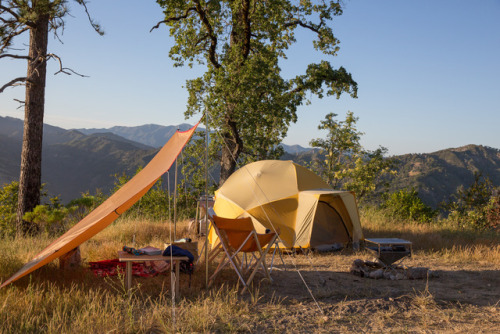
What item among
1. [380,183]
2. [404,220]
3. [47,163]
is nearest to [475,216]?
[404,220]

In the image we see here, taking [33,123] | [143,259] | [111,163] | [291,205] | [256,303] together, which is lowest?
[256,303]

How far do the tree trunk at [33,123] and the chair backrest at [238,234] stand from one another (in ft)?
16.4

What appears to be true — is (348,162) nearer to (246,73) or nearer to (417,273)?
(246,73)

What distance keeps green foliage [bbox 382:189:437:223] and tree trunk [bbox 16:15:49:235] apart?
8.32 meters

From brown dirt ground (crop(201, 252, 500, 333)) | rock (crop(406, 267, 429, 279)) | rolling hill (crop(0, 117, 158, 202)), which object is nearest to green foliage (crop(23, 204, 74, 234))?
brown dirt ground (crop(201, 252, 500, 333))

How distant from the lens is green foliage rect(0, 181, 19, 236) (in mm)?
9086

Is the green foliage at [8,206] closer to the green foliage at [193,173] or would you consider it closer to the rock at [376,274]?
the green foliage at [193,173]

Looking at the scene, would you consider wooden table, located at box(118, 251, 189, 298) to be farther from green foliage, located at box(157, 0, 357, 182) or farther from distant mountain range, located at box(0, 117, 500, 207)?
distant mountain range, located at box(0, 117, 500, 207)

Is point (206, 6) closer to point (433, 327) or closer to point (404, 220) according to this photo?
point (404, 220)

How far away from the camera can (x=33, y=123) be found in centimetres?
824

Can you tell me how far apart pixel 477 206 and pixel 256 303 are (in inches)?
380

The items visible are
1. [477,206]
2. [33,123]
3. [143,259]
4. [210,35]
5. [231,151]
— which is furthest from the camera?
[477,206]

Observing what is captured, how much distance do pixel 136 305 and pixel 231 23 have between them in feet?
28.1

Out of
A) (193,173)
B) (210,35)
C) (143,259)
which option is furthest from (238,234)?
(193,173)
